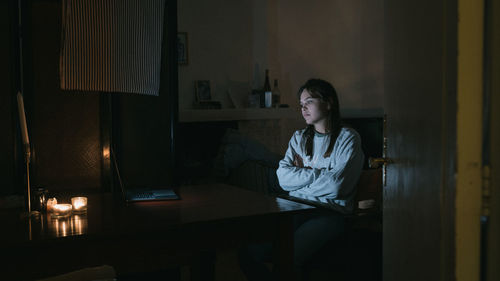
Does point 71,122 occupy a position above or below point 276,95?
below

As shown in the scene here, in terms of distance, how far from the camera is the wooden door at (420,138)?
110 cm

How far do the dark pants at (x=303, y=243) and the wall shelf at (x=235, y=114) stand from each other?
7.27ft

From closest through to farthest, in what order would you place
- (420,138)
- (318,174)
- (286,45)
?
1. (420,138)
2. (318,174)
3. (286,45)

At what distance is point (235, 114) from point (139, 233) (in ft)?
10.4

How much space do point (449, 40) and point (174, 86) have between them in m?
1.80

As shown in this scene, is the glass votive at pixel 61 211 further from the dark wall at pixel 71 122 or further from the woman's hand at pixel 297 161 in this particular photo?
the woman's hand at pixel 297 161

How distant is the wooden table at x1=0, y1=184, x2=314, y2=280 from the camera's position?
145cm

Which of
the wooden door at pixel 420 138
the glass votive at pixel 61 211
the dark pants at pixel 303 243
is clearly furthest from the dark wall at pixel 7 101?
the wooden door at pixel 420 138

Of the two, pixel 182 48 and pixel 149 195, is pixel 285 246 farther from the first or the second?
pixel 182 48

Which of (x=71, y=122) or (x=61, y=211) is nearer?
(x=61, y=211)

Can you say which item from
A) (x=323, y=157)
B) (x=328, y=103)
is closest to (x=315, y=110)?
(x=328, y=103)

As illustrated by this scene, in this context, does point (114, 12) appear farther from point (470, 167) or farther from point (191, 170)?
point (191, 170)

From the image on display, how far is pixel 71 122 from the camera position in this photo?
2.46 meters

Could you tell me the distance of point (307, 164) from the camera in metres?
2.86
